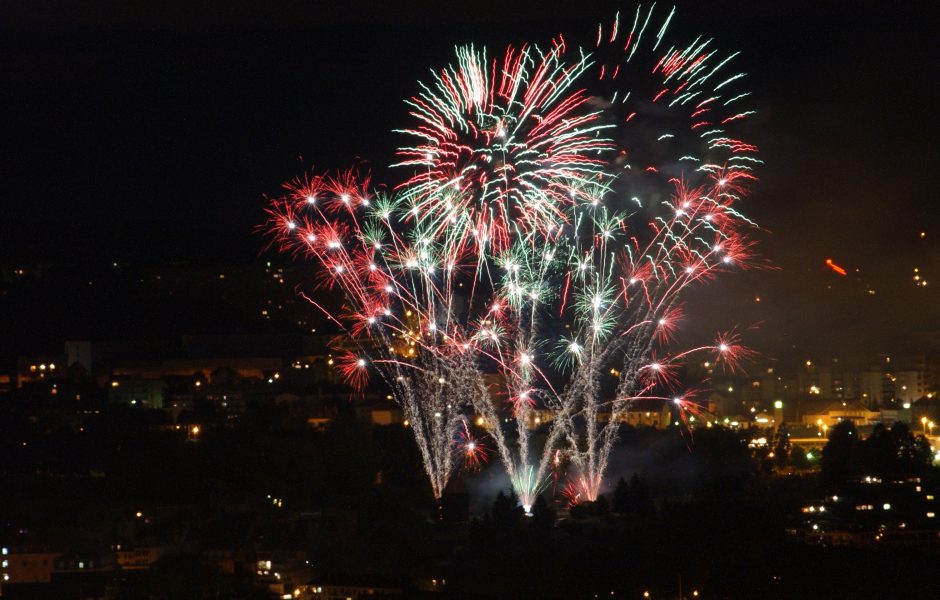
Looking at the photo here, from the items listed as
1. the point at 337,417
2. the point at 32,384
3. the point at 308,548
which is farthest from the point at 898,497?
the point at 32,384

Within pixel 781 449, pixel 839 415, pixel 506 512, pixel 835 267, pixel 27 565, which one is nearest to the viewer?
pixel 506 512

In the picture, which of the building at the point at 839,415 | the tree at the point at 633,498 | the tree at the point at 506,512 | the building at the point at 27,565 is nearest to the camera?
the tree at the point at 506,512

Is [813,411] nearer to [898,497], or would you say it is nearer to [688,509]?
[898,497]

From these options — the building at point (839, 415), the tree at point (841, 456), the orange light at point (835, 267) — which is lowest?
the tree at point (841, 456)

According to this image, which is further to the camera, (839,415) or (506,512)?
(839,415)

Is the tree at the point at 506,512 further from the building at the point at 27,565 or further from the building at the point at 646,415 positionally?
the building at the point at 646,415

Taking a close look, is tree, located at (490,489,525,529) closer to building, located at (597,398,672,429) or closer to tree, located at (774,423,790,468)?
tree, located at (774,423,790,468)

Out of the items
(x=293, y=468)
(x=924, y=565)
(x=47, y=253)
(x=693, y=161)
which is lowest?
(x=924, y=565)

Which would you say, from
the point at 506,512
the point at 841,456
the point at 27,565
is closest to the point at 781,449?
the point at 841,456

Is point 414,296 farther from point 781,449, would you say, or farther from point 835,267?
point 835,267

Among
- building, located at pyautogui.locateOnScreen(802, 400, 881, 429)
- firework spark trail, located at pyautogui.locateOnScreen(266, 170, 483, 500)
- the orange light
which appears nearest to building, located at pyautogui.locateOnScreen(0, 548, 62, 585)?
firework spark trail, located at pyautogui.locateOnScreen(266, 170, 483, 500)

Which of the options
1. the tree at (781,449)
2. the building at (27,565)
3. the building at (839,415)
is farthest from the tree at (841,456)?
the building at (27,565)
